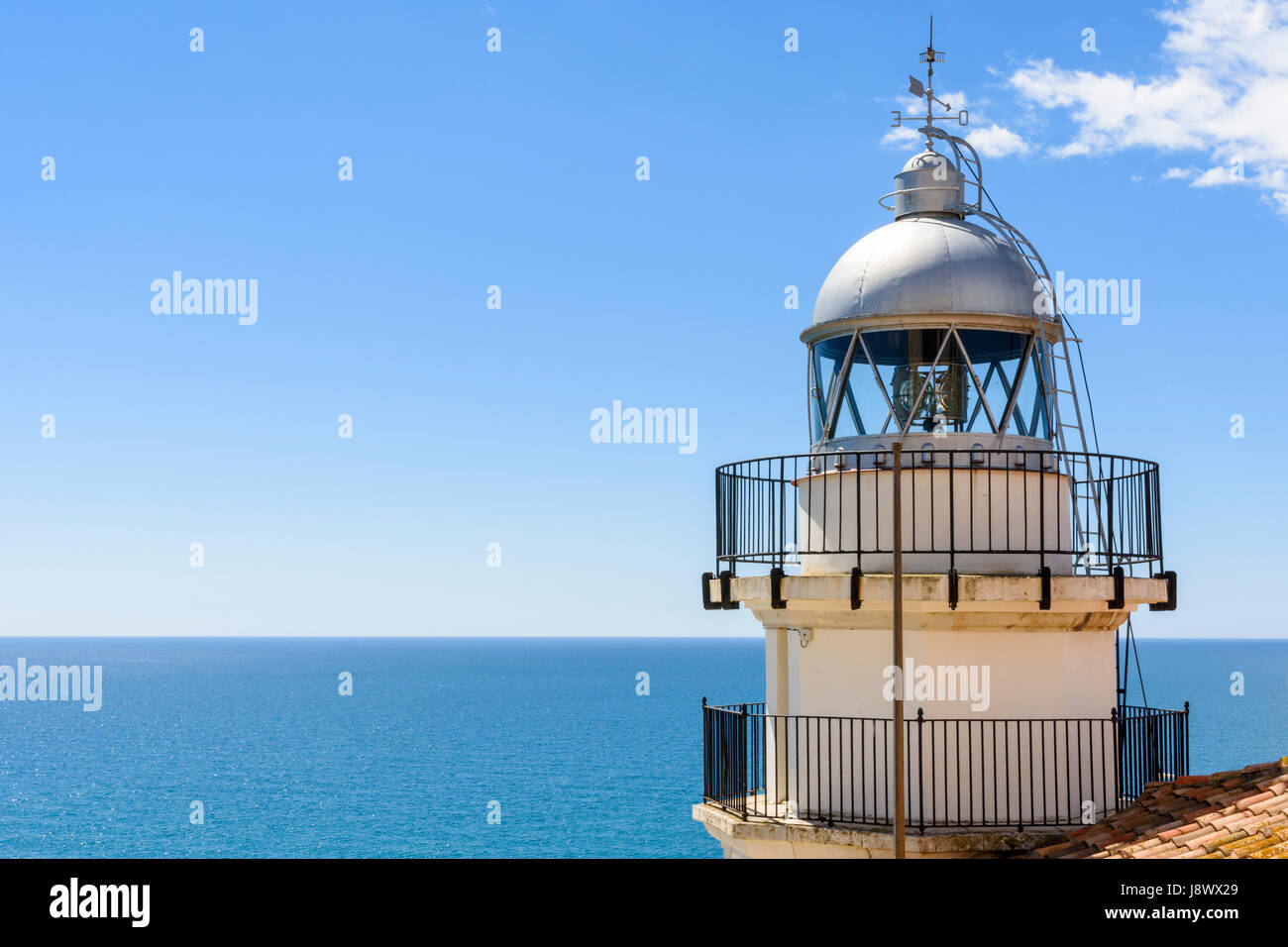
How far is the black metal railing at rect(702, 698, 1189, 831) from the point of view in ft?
41.2

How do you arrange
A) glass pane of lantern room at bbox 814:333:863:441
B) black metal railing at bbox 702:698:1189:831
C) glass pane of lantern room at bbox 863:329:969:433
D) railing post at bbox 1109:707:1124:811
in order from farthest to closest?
glass pane of lantern room at bbox 814:333:863:441 < glass pane of lantern room at bbox 863:329:969:433 < railing post at bbox 1109:707:1124:811 < black metal railing at bbox 702:698:1189:831

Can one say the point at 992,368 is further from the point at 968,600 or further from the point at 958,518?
the point at 968,600

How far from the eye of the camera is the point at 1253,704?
149250 millimetres

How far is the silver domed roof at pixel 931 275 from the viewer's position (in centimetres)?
1305

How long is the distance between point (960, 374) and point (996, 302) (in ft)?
2.65

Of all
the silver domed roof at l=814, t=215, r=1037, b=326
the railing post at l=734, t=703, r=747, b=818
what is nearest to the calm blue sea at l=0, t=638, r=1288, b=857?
the railing post at l=734, t=703, r=747, b=818

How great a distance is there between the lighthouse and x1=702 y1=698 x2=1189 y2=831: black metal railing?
2 centimetres

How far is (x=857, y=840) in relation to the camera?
12.2 m

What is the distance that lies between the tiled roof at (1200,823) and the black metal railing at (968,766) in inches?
15.2

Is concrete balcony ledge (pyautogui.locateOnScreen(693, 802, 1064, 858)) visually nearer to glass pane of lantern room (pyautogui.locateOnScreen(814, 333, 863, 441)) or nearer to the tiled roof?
the tiled roof

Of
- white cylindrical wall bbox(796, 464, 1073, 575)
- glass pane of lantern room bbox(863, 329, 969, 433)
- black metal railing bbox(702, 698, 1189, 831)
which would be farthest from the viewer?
glass pane of lantern room bbox(863, 329, 969, 433)

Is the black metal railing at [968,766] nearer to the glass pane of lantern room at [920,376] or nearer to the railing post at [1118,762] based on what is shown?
the railing post at [1118,762]
